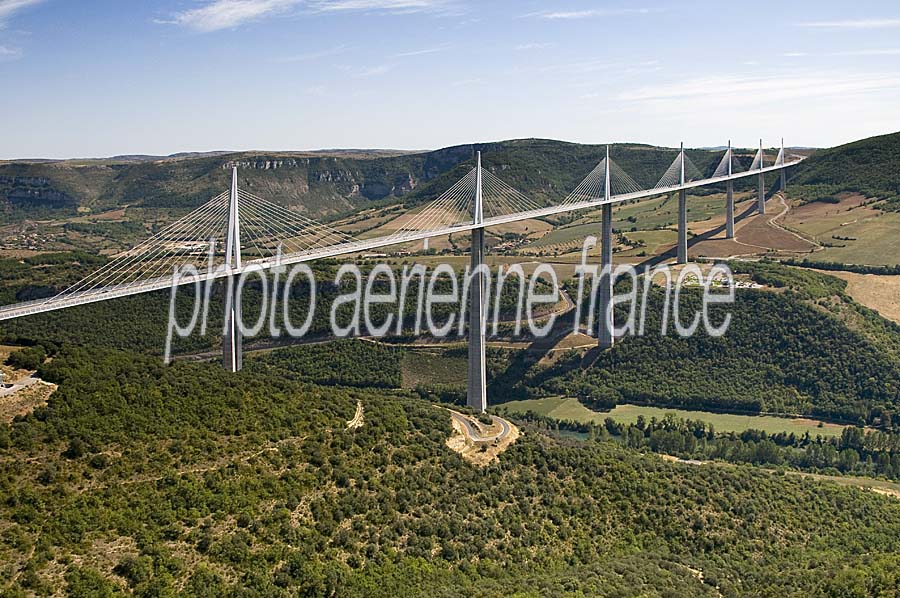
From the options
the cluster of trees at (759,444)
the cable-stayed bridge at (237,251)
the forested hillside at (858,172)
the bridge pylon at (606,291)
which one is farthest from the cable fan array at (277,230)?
the forested hillside at (858,172)

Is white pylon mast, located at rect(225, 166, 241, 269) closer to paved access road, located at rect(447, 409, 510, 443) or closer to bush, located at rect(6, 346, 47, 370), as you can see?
bush, located at rect(6, 346, 47, 370)

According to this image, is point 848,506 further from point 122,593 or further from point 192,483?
point 122,593

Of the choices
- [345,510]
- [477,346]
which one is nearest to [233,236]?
[345,510]

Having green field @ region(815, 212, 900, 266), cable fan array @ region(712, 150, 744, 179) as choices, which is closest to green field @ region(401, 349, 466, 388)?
green field @ region(815, 212, 900, 266)

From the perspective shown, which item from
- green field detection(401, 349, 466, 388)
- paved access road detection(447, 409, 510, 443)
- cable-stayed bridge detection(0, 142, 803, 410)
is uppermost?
cable-stayed bridge detection(0, 142, 803, 410)

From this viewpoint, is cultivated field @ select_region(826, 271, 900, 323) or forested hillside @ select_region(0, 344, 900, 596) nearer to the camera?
forested hillside @ select_region(0, 344, 900, 596)

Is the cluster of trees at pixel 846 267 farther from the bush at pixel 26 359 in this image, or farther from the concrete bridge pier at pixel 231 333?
the bush at pixel 26 359
